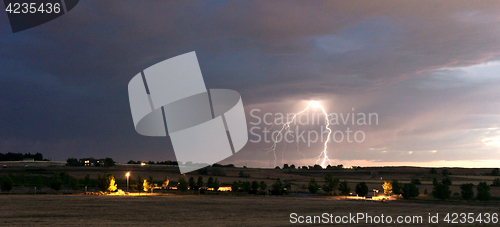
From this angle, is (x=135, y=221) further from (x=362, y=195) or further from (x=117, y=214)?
(x=362, y=195)

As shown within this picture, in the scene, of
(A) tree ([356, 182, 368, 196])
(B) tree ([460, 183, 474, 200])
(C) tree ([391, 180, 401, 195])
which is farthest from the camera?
(C) tree ([391, 180, 401, 195])

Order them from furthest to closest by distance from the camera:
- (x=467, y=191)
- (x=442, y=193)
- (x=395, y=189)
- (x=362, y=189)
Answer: (x=395, y=189), (x=362, y=189), (x=467, y=191), (x=442, y=193)

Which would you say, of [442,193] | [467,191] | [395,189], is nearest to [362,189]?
[395,189]

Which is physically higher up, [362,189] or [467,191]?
[467,191]

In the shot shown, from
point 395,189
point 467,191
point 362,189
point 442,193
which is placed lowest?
point 395,189

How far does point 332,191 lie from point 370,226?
8245 centimetres

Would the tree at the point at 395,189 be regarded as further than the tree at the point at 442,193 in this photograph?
Yes

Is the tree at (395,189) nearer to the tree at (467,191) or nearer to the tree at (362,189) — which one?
the tree at (362,189)

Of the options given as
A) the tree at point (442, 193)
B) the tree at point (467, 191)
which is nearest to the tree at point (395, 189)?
the tree at point (442, 193)

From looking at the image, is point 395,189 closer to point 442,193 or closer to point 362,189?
point 362,189

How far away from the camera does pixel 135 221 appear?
3481 cm

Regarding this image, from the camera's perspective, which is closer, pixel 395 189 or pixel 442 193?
pixel 442 193

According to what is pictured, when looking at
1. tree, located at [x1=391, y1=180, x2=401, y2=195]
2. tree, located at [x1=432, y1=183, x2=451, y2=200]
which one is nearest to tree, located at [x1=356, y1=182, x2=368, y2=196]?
tree, located at [x1=391, y1=180, x2=401, y2=195]

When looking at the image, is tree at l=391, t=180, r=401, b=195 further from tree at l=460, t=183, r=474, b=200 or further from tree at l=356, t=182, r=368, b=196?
tree at l=460, t=183, r=474, b=200
